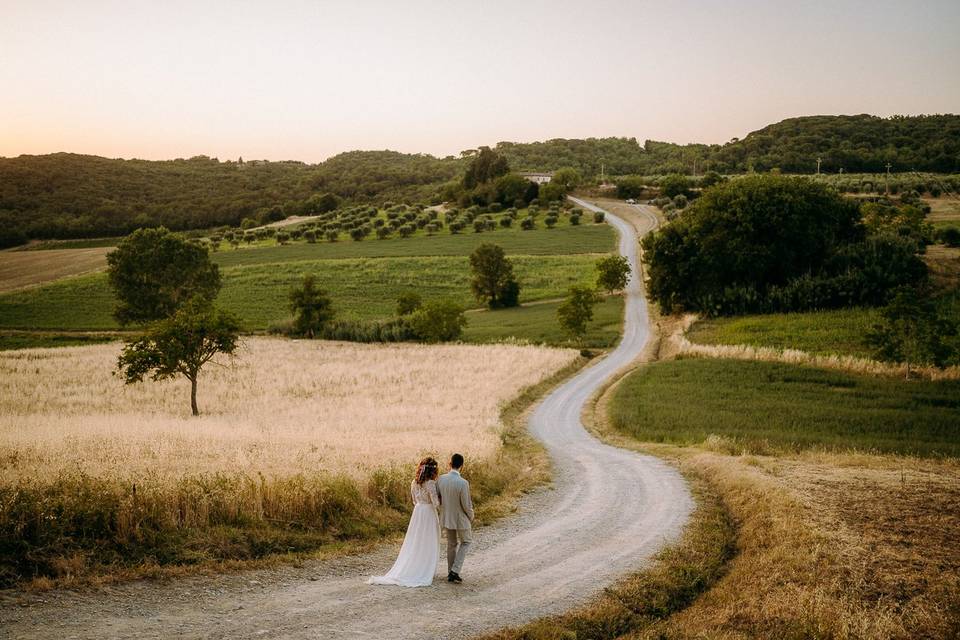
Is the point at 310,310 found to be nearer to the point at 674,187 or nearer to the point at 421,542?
the point at 421,542

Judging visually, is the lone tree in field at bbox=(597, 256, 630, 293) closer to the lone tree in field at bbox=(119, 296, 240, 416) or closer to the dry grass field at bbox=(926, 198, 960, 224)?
the dry grass field at bbox=(926, 198, 960, 224)

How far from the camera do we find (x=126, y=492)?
12.0 metres

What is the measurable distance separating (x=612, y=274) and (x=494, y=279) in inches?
584

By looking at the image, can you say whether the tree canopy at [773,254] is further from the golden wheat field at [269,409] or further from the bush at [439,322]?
the bush at [439,322]

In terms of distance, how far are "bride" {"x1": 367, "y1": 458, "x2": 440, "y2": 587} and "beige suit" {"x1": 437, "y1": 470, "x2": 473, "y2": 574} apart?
0.16 m

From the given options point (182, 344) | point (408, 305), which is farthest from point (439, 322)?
point (182, 344)

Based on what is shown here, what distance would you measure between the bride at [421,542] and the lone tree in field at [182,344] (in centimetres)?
2595

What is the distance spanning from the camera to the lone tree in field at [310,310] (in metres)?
68.9

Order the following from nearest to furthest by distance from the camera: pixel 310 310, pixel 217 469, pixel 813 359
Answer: pixel 217 469, pixel 813 359, pixel 310 310

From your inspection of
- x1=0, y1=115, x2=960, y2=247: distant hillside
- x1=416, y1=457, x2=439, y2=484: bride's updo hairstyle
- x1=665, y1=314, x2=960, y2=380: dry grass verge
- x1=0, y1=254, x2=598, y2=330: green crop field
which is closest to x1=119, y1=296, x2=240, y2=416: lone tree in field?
x1=416, y1=457, x2=439, y2=484: bride's updo hairstyle

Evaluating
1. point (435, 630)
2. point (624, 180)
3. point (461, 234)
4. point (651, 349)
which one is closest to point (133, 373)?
point (435, 630)

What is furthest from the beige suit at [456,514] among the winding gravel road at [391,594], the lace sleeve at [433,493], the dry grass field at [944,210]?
the dry grass field at [944,210]

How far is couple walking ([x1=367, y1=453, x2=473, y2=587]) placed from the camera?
11211mm

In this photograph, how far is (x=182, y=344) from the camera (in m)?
35.2
